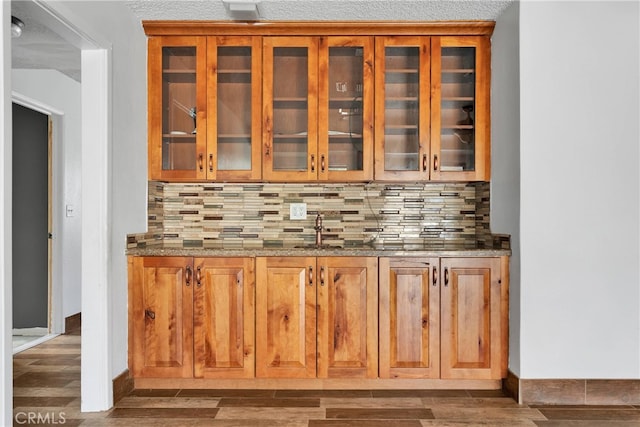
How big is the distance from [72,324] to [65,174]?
1369 millimetres

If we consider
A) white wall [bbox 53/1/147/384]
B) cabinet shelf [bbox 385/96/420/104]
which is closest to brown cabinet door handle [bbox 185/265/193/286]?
white wall [bbox 53/1/147/384]

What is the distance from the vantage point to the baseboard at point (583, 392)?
9.00ft

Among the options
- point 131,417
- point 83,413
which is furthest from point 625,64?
point 83,413

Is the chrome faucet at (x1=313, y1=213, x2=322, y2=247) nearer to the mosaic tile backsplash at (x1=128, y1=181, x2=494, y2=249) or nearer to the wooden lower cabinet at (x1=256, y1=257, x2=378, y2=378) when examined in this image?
the mosaic tile backsplash at (x1=128, y1=181, x2=494, y2=249)

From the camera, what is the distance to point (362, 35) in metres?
3.15

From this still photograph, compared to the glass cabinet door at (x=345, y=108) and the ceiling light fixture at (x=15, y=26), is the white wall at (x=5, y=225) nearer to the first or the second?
the ceiling light fixture at (x=15, y=26)

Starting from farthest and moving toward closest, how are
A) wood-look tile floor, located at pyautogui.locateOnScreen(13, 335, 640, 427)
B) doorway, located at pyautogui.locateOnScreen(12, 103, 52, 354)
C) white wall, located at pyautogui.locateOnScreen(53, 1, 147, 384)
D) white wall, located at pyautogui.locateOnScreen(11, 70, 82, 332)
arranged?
doorway, located at pyautogui.locateOnScreen(12, 103, 52, 354), white wall, located at pyautogui.locateOnScreen(11, 70, 82, 332), white wall, located at pyautogui.locateOnScreen(53, 1, 147, 384), wood-look tile floor, located at pyautogui.locateOnScreen(13, 335, 640, 427)

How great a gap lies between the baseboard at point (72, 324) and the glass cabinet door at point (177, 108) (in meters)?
2.14

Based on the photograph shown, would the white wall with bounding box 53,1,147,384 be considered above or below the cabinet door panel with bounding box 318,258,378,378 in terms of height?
above

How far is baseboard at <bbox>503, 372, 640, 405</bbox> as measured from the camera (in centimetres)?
274

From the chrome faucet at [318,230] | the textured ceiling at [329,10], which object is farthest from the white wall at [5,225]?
the chrome faucet at [318,230]

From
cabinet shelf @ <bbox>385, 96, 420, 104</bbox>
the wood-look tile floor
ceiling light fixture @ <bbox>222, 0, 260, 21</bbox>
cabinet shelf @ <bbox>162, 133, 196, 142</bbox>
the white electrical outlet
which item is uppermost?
ceiling light fixture @ <bbox>222, 0, 260, 21</bbox>

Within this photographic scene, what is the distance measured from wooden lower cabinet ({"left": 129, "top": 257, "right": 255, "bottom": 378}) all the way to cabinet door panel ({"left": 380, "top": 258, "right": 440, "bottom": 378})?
781mm

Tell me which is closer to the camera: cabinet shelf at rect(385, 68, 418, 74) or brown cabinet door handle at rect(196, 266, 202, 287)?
brown cabinet door handle at rect(196, 266, 202, 287)
